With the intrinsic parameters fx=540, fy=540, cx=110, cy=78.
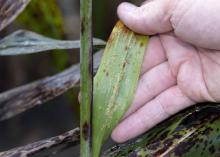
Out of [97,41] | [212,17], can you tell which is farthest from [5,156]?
[212,17]

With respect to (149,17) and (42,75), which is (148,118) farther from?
(42,75)

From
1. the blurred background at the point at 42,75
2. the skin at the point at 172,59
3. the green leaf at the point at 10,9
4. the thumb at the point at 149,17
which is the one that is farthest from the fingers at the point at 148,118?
the blurred background at the point at 42,75

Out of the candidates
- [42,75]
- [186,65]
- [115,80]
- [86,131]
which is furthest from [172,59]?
[42,75]

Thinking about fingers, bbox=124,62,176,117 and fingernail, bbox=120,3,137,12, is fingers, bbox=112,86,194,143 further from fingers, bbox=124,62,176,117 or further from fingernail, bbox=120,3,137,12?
fingernail, bbox=120,3,137,12

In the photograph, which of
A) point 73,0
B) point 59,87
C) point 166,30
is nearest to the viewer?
point 166,30

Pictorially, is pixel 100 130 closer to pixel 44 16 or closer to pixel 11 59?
pixel 44 16

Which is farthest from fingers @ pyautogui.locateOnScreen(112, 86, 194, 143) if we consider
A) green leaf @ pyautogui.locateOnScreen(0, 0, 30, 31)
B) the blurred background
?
the blurred background
